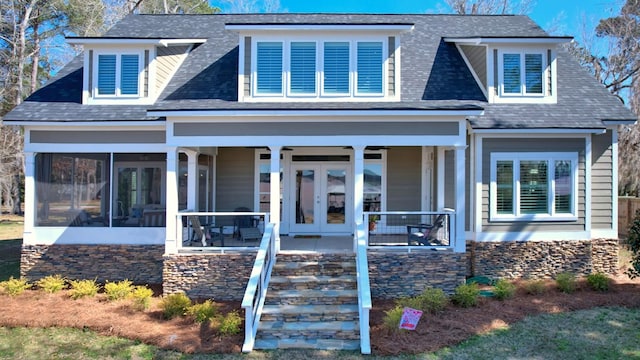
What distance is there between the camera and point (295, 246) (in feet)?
35.7

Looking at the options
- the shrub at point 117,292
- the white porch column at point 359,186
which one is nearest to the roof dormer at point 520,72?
the white porch column at point 359,186

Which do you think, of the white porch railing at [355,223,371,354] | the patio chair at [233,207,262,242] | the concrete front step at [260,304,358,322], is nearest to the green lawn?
the white porch railing at [355,223,371,354]

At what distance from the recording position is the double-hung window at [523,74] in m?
11.9

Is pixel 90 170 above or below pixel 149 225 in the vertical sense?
above

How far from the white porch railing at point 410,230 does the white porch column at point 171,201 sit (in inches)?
172

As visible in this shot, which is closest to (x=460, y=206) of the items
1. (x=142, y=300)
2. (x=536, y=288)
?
(x=536, y=288)

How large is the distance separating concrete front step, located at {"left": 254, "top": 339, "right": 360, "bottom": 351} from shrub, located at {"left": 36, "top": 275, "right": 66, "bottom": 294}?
18.7ft

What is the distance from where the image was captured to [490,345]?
727 centimetres

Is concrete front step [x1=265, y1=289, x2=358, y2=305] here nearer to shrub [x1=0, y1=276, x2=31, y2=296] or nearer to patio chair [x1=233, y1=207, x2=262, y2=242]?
patio chair [x1=233, y1=207, x2=262, y2=242]

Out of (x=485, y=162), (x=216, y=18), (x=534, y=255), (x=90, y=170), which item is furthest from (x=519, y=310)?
(x=216, y=18)

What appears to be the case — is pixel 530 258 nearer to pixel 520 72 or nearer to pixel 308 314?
pixel 520 72

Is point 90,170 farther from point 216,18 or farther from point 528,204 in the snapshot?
point 528,204

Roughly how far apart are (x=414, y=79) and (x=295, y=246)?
5643mm

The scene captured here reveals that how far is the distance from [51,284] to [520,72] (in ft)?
42.4
